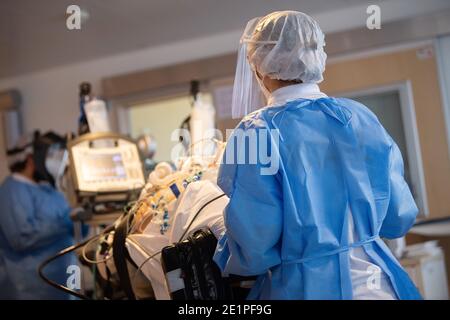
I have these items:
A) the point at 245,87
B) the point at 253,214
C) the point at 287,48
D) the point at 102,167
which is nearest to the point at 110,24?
the point at 102,167

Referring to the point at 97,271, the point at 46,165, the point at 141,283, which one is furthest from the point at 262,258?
the point at 46,165

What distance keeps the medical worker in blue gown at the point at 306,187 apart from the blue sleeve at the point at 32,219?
145 cm

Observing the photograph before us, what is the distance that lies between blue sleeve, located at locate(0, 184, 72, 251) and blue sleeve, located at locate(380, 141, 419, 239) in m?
1.67

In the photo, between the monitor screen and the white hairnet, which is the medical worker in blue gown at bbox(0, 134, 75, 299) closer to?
the monitor screen

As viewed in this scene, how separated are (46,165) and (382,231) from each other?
5.89 ft

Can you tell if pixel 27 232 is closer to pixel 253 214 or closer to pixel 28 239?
pixel 28 239

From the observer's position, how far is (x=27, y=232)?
235 centimetres

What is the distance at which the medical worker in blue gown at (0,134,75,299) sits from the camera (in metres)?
2.32

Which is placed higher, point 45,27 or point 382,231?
point 45,27

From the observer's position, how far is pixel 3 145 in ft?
8.77

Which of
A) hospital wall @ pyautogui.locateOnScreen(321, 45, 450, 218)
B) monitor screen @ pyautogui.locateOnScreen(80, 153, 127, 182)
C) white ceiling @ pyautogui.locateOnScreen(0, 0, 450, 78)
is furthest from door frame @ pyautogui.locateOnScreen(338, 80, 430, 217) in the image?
monitor screen @ pyautogui.locateOnScreen(80, 153, 127, 182)

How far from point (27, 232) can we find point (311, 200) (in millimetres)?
1670
